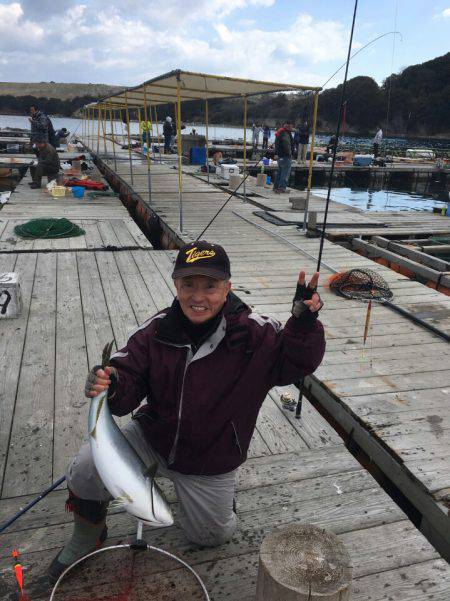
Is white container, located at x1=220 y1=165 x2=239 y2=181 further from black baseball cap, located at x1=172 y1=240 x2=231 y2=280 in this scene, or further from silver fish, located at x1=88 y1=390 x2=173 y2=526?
silver fish, located at x1=88 y1=390 x2=173 y2=526

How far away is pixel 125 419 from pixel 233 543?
139 centimetres

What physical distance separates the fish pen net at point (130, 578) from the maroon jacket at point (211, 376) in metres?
0.50

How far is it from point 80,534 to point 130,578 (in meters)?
0.34

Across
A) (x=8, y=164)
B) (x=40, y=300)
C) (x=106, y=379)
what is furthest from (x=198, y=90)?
(x=8, y=164)

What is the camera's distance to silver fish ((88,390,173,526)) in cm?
178

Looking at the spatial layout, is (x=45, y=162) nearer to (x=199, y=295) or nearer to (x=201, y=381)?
(x=199, y=295)

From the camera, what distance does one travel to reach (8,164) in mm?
19938

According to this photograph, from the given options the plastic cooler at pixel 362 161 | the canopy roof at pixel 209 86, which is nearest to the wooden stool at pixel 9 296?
the canopy roof at pixel 209 86

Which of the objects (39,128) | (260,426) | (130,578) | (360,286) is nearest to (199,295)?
(130,578)

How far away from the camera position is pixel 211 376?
221cm

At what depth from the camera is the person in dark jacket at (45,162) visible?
39.7ft

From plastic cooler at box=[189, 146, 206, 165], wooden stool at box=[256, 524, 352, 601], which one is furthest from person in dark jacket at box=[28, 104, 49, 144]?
wooden stool at box=[256, 524, 352, 601]

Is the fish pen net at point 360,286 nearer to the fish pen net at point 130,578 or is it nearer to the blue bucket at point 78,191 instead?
the fish pen net at point 130,578

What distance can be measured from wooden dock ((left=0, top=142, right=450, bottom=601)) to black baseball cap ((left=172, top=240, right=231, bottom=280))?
1.53 meters
